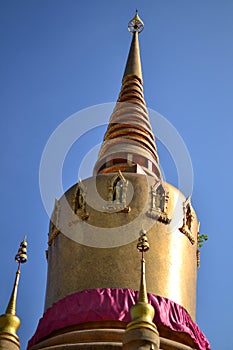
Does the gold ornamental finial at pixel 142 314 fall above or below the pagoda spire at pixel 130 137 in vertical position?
below

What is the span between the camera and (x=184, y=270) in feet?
60.0

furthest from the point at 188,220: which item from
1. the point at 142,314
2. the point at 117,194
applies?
the point at 142,314

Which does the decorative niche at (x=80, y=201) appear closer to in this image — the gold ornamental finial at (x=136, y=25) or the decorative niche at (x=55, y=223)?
the decorative niche at (x=55, y=223)

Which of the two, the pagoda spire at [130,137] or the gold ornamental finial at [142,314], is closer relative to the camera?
the gold ornamental finial at [142,314]

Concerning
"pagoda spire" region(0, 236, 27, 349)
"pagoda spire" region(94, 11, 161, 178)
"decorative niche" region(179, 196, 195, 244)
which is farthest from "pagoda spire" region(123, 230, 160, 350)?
"pagoda spire" region(94, 11, 161, 178)

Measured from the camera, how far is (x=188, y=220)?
1930 centimetres

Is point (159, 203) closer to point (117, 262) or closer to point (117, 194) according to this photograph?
point (117, 194)

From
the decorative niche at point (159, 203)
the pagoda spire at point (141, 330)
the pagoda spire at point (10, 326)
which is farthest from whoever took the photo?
the decorative niche at point (159, 203)

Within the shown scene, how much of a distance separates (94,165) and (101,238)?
3861 mm

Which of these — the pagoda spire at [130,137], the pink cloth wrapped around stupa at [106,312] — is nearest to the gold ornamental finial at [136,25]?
the pagoda spire at [130,137]

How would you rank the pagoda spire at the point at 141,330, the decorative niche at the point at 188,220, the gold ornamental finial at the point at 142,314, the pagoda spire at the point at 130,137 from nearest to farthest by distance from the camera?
the pagoda spire at the point at 141,330
the gold ornamental finial at the point at 142,314
the decorative niche at the point at 188,220
the pagoda spire at the point at 130,137

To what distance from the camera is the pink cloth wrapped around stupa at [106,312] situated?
54.6 feet

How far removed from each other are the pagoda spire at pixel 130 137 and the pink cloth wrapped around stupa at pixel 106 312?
12.1ft

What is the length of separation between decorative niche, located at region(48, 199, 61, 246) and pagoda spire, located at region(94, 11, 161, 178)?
1.73m
